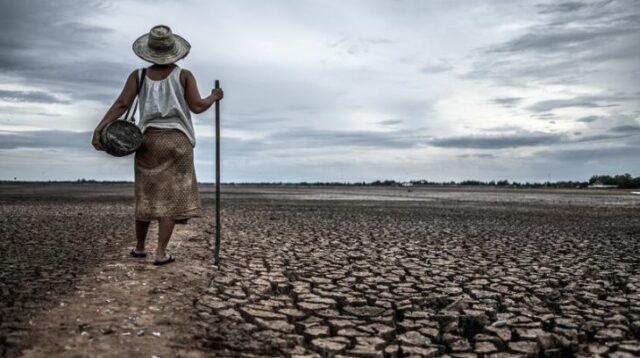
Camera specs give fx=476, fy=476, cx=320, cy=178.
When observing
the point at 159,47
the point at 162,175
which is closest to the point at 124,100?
the point at 159,47

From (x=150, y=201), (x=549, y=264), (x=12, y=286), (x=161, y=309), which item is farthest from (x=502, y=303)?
(x=12, y=286)

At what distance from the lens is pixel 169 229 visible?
12.0ft

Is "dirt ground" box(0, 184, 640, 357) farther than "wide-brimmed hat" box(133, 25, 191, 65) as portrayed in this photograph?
No

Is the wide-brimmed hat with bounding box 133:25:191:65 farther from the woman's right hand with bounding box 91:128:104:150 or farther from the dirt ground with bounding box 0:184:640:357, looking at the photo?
the dirt ground with bounding box 0:184:640:357

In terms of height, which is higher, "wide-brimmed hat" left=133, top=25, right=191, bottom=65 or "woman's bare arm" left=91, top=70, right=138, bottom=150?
"wide-brimmed hat" left=133, top=25, right=191, bottom=65

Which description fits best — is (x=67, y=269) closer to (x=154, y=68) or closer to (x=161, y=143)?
(x=161, y=143)

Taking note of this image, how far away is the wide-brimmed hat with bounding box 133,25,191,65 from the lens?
354 centimetres

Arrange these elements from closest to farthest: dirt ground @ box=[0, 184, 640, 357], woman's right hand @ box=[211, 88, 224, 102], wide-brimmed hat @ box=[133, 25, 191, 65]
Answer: dirt ground @ box=[0, 184, 640, 357] → wide-brimmed hat @ box=[133, 25, 191, 65] → woman's right hand @ box=[211, 88, 224, 102]

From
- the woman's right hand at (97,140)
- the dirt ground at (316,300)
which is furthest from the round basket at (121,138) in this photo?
the dirt ground at (316,300)

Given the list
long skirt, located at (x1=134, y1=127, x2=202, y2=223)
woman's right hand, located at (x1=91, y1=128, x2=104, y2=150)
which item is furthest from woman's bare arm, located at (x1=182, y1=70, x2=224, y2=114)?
woman's right hand, located at (x1=91, y1=128, x2=104, y2=150)

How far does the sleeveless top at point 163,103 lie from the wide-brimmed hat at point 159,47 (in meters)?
0.11

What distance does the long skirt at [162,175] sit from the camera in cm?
358

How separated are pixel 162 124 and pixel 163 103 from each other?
0.16m

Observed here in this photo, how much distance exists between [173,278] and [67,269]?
99 centimetres
